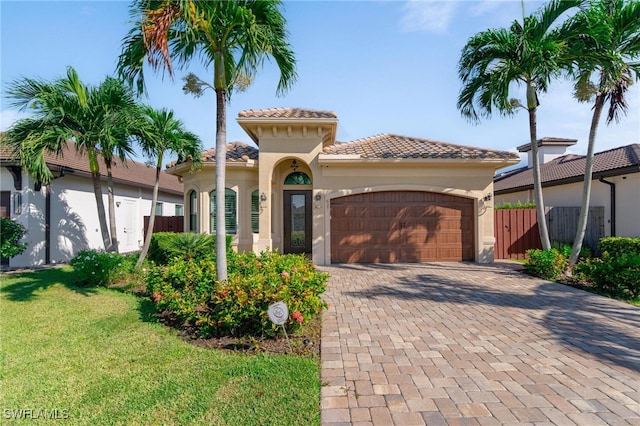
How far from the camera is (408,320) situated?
5781 millimetres

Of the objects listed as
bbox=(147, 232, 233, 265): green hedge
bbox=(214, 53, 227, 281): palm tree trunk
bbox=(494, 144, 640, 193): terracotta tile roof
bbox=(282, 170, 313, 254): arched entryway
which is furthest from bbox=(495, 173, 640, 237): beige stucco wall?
bbox=(147, 232, 233, 265): green hedge

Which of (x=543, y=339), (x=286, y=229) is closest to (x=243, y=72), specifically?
(x=543, y=339)

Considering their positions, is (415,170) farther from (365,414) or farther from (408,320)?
(365,414)

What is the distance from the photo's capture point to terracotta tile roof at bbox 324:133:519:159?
11.8 metres

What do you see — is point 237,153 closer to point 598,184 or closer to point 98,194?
point 98,194

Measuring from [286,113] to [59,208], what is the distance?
9545 millimetres

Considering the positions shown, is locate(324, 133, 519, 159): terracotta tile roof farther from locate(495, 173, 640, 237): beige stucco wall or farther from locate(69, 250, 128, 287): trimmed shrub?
locate(69, 250, 128, 287): trimmed shrub

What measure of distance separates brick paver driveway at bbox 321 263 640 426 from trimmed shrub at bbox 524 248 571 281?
1518 millimetres

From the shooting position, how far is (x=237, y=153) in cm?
1320

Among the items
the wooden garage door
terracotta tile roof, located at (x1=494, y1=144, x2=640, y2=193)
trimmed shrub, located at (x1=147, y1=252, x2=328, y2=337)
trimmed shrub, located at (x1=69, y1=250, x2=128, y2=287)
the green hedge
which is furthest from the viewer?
terracotta tile roof, located at (x1=494, y1=144, x2=640, y2=193)

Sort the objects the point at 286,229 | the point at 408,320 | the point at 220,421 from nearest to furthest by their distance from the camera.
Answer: the point at 220,421 < the point at 408,320 < the point at 286,229

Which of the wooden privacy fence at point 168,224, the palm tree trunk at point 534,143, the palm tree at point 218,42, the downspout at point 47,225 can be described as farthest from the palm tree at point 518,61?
the downspout at point 47,225

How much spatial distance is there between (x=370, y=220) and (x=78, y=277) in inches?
357

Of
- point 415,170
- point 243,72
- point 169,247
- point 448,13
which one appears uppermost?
point 448,13
